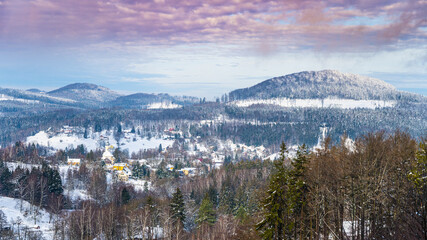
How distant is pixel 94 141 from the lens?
184000 mm

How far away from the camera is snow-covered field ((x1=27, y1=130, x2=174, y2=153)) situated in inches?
6845

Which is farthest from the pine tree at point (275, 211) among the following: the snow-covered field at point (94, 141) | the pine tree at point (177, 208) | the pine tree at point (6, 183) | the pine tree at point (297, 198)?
the snow-covered field at point (94, 141)

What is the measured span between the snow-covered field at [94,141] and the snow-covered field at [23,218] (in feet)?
371

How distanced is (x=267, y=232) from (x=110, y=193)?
5724cm

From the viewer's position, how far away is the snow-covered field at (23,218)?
49.6 m

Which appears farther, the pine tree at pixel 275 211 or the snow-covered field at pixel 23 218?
the snow-covered field at pixel 23 218

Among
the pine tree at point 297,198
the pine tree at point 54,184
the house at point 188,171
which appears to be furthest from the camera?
the house at point 188,171

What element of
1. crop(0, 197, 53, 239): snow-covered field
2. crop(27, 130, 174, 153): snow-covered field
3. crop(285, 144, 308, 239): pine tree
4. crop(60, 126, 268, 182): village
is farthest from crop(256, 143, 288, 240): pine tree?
crop(27, 130, 174, 153): snow-covered field

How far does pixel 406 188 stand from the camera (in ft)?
63.3

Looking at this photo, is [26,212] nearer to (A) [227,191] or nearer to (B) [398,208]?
(A) [227,191]

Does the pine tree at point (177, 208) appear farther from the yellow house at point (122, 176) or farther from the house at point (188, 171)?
the house at point (188, 171)

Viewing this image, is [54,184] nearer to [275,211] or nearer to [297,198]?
[297,198]

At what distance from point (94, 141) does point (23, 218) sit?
135549 millimetres

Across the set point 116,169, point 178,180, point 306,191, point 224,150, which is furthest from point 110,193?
point 224,150
